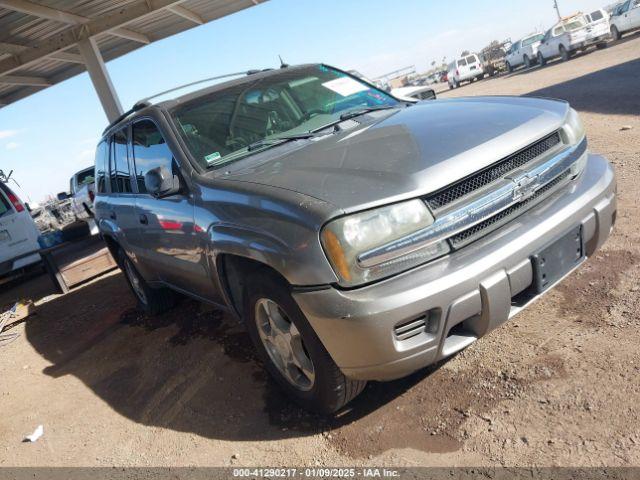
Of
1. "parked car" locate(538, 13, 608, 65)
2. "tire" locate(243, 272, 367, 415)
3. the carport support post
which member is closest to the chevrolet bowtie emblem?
"tire" locate(243, 272, 367, 415)

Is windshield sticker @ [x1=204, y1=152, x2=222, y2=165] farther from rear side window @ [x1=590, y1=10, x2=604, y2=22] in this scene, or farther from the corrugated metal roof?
rear side window @ [x1=590, y1=10, x2=604, y2=22]

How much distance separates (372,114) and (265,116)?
70cm

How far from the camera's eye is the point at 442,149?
2.41 metres

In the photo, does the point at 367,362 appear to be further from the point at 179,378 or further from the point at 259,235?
the point at 179,378

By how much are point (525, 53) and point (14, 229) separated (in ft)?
79.5

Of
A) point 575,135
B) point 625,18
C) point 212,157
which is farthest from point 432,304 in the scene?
point 625,18

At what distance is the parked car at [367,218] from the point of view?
2.16 meters

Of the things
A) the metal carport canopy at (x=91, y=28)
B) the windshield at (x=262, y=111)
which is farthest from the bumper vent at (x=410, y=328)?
the metal carport canopy at (x=91, y=28)

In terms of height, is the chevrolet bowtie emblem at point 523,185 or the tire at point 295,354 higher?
the chevrolet bowtie emblem at point 523,185

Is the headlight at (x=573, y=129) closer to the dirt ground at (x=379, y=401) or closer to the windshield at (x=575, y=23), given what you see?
the dirt ground at (x=379, y=401)

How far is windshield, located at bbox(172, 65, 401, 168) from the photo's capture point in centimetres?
321

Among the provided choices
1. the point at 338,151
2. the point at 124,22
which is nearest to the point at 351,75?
the point at 338,151

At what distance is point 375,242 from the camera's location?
2170mm

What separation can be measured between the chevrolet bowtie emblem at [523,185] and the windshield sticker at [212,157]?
1.65 m
